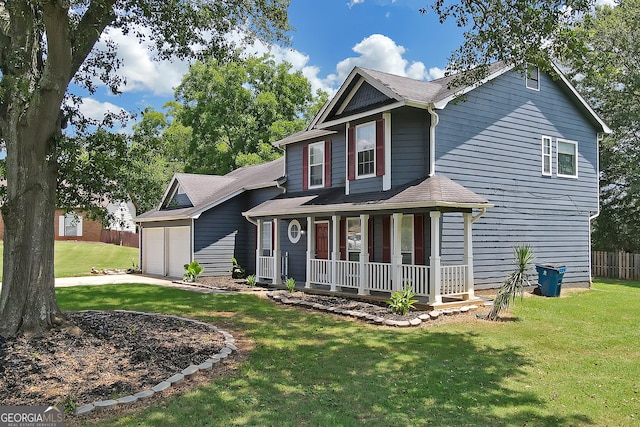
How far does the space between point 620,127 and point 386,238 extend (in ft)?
58.6

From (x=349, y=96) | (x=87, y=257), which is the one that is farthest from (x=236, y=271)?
(x=87, y=257)

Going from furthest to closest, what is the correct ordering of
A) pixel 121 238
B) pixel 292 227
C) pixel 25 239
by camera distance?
pixel 121 238
pixel 292 227
pixel 25 239

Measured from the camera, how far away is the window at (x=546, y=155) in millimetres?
16203

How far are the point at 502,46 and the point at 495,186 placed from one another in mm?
6520

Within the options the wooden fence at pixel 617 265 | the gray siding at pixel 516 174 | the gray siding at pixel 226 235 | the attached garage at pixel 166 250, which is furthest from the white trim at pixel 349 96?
the wooden fence at pixel 617 265

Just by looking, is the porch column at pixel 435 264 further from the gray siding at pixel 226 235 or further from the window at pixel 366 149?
the gray siding at pixel 226 235

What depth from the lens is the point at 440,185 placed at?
494 inches

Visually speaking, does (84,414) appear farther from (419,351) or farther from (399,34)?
(399,34)

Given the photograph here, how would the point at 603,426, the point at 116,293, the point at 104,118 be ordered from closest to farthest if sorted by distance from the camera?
the point at 603,426 < the point at 104,118 < the point at 116,293

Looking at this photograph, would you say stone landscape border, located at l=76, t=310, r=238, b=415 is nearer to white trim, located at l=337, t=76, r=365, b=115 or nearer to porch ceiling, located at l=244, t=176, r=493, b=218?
porch ceiling, located at l=244, t=176, r=493, b=218

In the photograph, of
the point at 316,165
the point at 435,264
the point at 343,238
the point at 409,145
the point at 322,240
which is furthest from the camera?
the point at 316,165

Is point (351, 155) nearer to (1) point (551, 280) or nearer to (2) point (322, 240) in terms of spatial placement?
(2) point (322, 240)

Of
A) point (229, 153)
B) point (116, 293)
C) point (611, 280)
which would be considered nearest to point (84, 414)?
point (116, 293)

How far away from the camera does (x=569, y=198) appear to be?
16.9 meters
